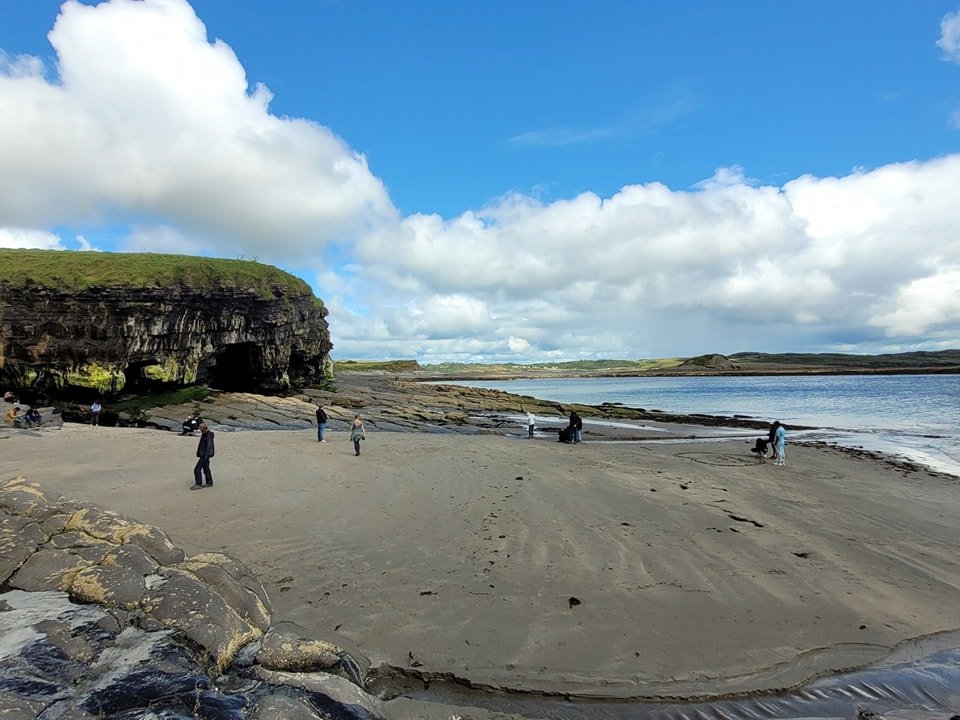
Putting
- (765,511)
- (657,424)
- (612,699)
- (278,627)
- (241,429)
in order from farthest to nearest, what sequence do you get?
(657,424) < (241,429) < (765,511) < (278,627) < (612,699)

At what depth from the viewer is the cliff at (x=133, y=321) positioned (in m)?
32.4

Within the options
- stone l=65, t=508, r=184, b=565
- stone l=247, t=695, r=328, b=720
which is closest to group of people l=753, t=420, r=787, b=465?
stone l=247, t=695, r=328, b=720

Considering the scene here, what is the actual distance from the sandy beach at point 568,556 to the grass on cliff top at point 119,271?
20669mm

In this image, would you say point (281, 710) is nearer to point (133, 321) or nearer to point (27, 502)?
point (27, 502)

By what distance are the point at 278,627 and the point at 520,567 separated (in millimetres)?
4216

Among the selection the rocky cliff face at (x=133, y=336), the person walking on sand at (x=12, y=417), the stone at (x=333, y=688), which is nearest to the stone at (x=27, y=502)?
the stone at (x=333, y=688)

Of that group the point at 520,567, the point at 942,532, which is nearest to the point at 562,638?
the point at 520,567

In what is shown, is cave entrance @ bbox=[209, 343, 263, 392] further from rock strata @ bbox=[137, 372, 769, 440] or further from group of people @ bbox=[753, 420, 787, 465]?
group of people @ bbox=[753, 420, 787, 465]

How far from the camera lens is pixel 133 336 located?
34.7m

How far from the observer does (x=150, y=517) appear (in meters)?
11.1

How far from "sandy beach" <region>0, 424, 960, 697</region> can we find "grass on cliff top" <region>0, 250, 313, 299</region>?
20.7 meters

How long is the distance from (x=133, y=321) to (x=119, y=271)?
4211mm

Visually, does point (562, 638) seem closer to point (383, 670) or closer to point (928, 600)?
point (383, 670)

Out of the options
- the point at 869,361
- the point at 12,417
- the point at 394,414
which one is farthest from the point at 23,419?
the point at 869,361
